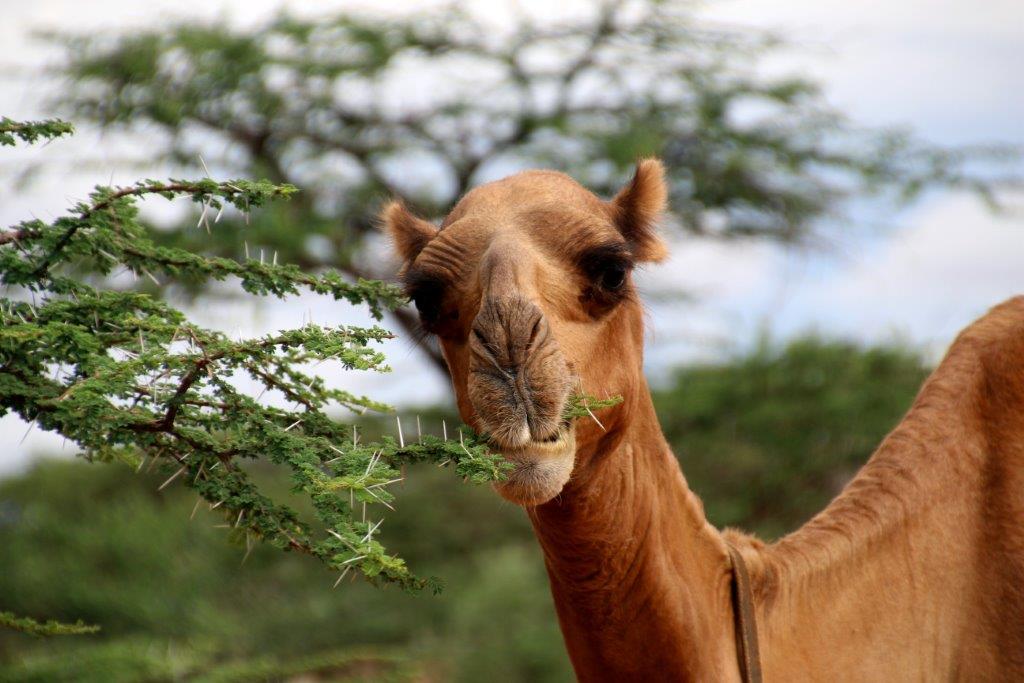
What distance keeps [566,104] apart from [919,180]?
4.89 m

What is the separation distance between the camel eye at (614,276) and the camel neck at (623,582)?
358 millimetres

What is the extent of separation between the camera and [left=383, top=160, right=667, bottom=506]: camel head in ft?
11.6

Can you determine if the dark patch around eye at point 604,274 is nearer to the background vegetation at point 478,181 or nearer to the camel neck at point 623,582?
the camel neck at point 623,582

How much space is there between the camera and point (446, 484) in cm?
1831

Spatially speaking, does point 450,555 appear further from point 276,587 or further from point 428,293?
point 428,293

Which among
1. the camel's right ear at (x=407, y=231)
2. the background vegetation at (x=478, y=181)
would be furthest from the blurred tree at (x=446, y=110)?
the camel's right ear at (x=407, y=231)

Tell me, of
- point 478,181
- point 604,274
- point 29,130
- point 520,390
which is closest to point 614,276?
point 604,274

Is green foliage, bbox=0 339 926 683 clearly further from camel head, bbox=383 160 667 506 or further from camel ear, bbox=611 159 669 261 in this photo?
camel head, bbox=383 160 667 506

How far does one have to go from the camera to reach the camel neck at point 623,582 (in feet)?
13.0

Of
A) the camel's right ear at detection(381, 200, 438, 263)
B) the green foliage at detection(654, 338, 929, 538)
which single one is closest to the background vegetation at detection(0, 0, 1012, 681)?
Answer: the green foliage at detection(654, 338, 929, 538)

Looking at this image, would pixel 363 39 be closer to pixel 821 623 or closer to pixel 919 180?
pixel 919 180

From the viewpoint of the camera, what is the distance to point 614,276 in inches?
159

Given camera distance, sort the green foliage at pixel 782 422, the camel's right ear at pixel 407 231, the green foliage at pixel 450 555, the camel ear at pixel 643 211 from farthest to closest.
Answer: the green foliage at pixel 782 422, the green foliage at pixel 450 555, the camel's right ear at pixel 407 231, the camel ear at pixel 643 211

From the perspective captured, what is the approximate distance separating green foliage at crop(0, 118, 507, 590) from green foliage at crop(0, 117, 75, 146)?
263mm
